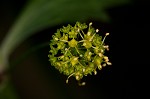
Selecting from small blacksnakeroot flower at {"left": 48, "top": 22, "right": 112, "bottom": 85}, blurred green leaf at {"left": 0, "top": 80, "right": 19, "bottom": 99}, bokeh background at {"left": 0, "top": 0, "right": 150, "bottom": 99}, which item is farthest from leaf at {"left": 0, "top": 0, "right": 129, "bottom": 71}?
small blacksnakeroot flower at {"left": 48, "top": 22, "right": 112, "bottom": 85}

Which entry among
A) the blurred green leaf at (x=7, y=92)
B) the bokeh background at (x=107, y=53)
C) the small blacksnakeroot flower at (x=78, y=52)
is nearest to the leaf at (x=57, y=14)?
the bokeh background at (x=107, y=53)

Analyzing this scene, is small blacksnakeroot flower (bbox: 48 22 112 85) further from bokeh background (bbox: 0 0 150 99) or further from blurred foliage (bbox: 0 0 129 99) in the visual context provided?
blurred foliage (bbox: 0 0 129 99)

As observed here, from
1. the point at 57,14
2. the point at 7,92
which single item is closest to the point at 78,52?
the point at 7,92

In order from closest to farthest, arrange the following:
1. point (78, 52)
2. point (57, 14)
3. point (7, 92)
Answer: point (78, 52) → point (7, 92) → point (57, 14)

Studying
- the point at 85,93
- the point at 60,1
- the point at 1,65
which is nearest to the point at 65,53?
the point at 1,65

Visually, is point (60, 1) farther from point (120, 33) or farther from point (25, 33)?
point (120, 33)

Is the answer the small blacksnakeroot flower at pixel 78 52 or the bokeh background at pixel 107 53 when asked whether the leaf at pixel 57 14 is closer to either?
the bokeh background at pixel 107 53

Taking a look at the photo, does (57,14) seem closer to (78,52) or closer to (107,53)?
(107,53)
